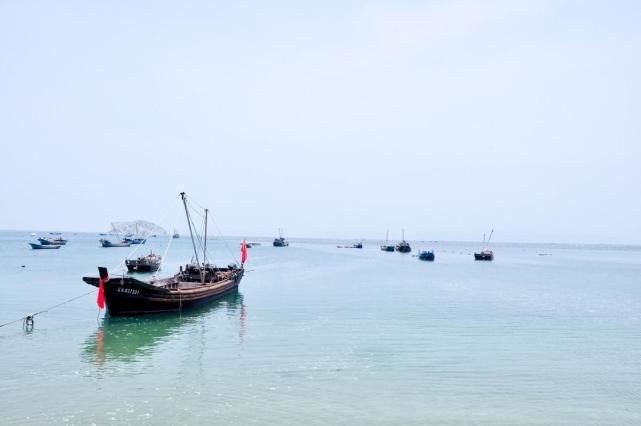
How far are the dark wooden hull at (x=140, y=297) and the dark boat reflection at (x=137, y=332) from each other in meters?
0.52

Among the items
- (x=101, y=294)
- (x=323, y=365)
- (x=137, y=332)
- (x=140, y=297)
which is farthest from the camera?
(x=140, y=297)

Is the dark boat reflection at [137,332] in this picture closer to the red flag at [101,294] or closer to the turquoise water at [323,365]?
the turquoise water at [323,365]

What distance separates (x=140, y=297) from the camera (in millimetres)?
36312

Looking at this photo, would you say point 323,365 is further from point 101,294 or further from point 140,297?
point 140,297

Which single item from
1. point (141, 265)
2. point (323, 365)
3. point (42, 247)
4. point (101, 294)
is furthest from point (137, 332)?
point (42, 247)

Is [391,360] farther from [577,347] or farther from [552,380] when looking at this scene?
[577,347]

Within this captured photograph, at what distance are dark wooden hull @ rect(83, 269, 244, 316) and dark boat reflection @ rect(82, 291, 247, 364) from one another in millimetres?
523

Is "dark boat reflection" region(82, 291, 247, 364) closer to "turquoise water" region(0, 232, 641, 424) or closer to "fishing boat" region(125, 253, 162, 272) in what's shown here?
"turquoise water" region(0, 232, 641, 424)

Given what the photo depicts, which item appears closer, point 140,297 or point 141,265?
point 140,297

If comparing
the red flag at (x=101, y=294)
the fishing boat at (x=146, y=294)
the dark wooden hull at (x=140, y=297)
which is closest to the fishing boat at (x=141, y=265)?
the fishing boat at (x=146, y=294)

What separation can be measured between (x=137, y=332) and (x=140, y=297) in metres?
5.36

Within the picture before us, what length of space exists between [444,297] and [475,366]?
29.8 meters

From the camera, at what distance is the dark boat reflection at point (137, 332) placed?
25641 millimetres

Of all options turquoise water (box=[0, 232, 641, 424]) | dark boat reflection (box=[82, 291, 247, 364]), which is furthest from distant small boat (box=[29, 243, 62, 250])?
dark boat reflection (box=[82, 291, 247, 364])
